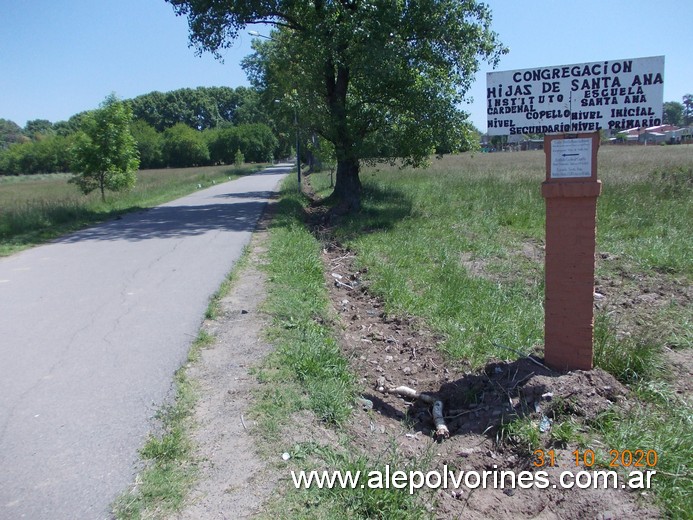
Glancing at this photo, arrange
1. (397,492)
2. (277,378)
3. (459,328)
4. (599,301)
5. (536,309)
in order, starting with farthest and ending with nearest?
(599,301) < (536,309) < (459,328) < (277,378) < (397,492)

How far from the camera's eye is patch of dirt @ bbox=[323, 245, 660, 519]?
327cm

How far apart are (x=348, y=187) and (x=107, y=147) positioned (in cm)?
1019

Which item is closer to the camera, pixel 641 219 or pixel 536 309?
pixel 536 309

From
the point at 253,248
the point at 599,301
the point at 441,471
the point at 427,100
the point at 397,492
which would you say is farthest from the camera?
the point at 427,100

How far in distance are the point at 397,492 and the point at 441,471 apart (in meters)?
0.55

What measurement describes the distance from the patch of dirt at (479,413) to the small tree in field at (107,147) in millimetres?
18415

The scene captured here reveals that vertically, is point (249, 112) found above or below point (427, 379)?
above

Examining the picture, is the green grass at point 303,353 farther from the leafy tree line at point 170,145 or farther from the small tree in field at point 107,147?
the leafy tree line at point 170,145

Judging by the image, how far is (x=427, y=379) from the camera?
5.21 meters

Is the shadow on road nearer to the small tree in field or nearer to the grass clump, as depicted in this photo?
the small tree in field

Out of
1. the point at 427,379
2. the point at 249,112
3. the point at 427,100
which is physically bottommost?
the point at 427,379

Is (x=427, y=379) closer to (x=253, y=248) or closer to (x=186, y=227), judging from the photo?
(x=253, y=248)

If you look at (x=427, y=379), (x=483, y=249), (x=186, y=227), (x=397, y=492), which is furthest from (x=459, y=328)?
(x=186, y=227)

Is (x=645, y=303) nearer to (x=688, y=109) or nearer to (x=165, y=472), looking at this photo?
(x=165, y=472)
